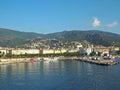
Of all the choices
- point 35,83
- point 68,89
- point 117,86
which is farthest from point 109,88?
point 35,83

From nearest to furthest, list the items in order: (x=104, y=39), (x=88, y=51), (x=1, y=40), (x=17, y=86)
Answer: (x=17, y=86) < (x=88, y=51) < (x=104, y=39) < (x=1, y=40)

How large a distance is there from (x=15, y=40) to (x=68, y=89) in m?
173

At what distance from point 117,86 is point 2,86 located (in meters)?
9.14

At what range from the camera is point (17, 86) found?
2739 cm

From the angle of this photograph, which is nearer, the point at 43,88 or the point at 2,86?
the point at 43,88

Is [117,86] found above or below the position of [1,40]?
below

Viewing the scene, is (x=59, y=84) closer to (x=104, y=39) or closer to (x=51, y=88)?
(x=51, y=88)

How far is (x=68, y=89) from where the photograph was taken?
25422 mm

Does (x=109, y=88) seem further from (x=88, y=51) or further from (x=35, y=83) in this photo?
(x=88, y=51)

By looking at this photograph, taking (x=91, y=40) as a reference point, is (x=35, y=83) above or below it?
below

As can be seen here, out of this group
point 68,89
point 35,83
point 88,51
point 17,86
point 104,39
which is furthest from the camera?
point 104,39

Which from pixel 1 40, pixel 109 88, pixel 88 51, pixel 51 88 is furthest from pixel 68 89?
pixel 1 40

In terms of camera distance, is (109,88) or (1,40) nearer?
(109,88)

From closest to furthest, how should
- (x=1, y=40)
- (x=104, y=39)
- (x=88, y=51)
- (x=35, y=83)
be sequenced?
(x=35, y=83), (x=88, y=51), (x=104, y=39), (x=1, y=40)
